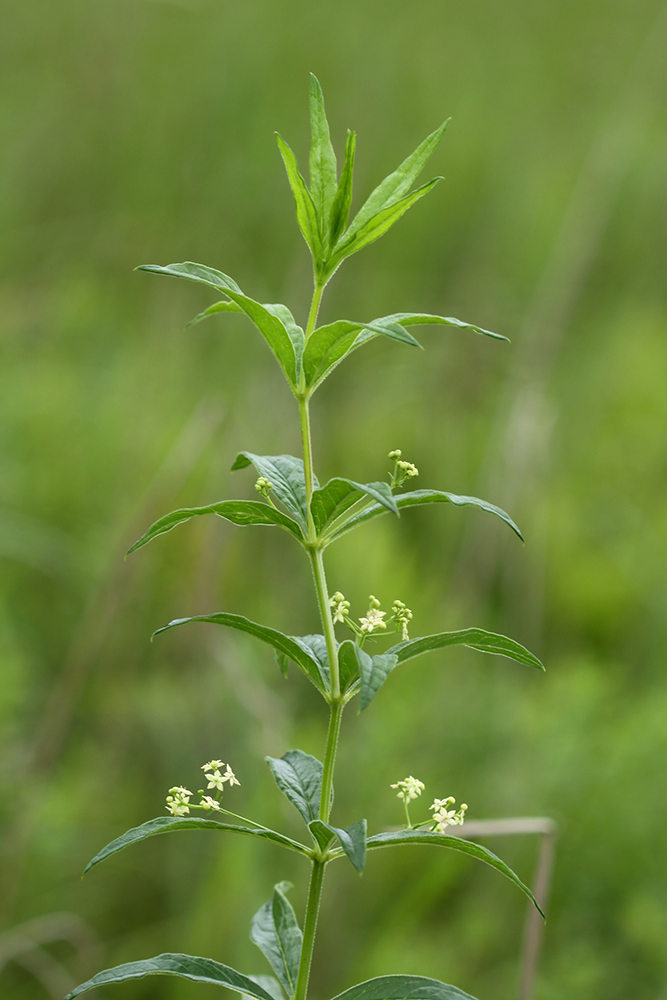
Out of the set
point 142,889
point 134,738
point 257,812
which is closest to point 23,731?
point 134,738

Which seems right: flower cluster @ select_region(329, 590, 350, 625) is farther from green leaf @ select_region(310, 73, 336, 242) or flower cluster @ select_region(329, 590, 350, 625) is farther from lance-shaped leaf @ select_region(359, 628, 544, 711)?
green leaf @ select_region(310, 73, 336, 242)

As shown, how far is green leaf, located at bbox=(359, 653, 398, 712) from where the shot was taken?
17.5 inches

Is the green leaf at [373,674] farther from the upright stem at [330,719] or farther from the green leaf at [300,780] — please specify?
the green leaf at [300,780]

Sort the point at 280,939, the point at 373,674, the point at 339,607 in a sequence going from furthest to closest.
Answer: the point at 280,939 → the point at 339,607 → the point at 373,674

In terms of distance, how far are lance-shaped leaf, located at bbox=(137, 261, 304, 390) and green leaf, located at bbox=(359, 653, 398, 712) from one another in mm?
194

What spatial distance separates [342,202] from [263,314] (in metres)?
0.11

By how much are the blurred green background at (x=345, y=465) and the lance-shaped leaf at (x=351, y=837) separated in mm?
909

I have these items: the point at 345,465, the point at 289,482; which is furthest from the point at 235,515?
the point at 345,465

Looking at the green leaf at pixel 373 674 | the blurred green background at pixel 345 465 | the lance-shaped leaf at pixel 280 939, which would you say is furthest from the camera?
the blurred green background at pixel 345 465

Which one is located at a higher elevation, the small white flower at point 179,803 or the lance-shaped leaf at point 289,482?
the lance-shaped leaf at point 289,482

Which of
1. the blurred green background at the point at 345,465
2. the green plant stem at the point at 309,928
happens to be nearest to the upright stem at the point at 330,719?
the green plant stem at the point at 309,928

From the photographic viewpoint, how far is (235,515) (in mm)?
574

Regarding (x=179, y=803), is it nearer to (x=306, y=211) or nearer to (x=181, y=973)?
(x=181, y=973)

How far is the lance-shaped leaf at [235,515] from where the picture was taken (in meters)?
0.53
